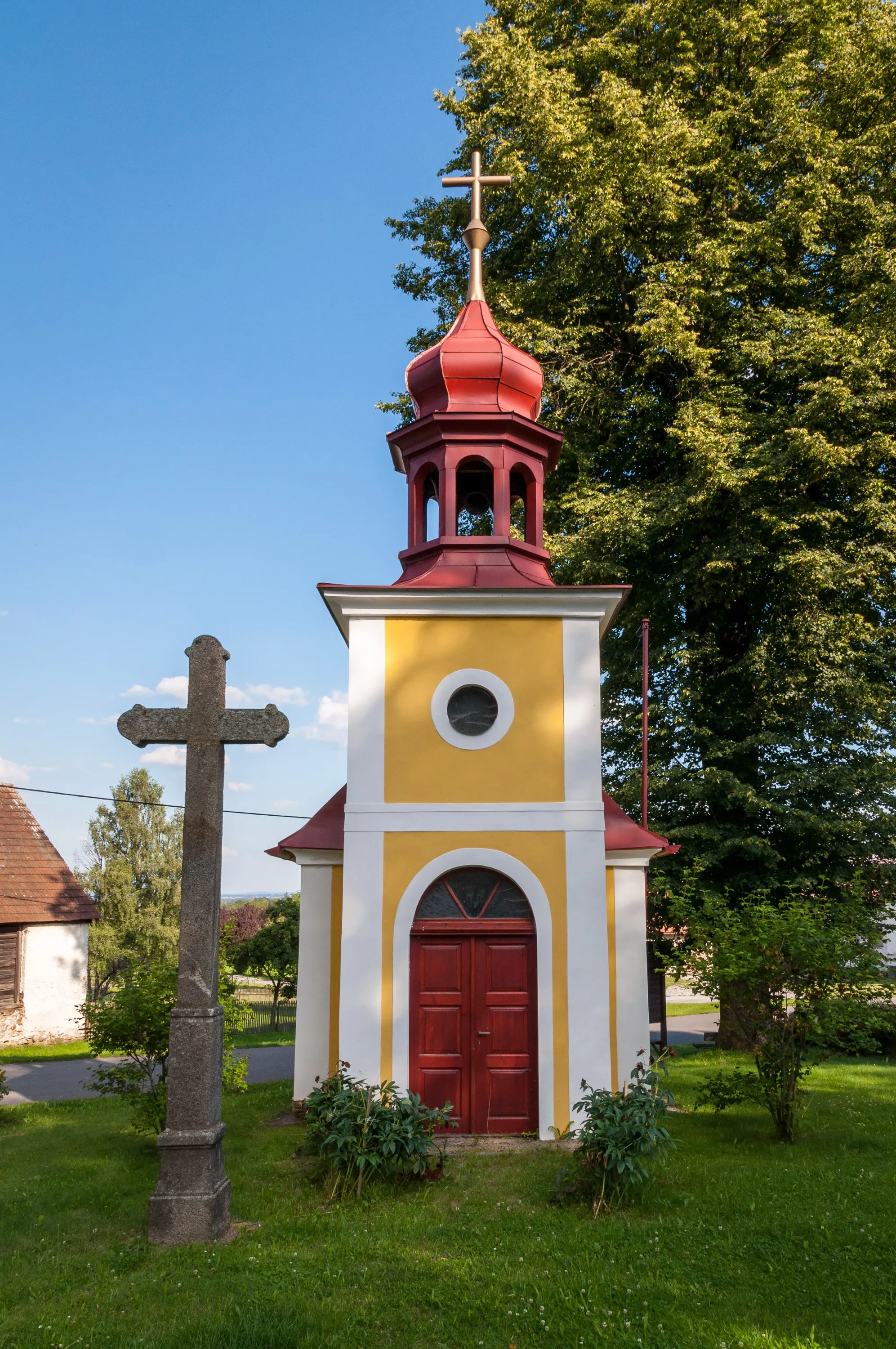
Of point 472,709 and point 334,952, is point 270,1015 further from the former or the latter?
point 472,709

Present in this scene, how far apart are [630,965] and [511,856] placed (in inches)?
75.8

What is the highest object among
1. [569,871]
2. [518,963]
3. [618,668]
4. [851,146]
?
[851,146]

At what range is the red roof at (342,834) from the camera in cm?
981

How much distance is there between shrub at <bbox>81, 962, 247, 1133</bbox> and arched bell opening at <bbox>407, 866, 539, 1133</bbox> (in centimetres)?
185

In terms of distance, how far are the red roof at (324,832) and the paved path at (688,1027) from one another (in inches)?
443

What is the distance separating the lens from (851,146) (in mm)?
14742

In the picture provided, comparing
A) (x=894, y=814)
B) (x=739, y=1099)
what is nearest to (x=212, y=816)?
(x=739, y=1099)

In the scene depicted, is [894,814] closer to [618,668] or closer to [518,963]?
[618,668]

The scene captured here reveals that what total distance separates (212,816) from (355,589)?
11.4 feet

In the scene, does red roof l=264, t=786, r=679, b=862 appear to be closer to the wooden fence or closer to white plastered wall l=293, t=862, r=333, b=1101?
white plastered wall l=293, t=862, r=333, b=1101

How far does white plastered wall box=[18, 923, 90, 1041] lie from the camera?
64.4 feet

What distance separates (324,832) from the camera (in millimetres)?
10375

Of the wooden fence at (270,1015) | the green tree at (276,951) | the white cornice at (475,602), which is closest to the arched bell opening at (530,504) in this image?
the white cornice at (475,602)

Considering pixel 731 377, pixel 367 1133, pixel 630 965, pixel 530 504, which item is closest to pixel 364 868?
pixel 367 1133
